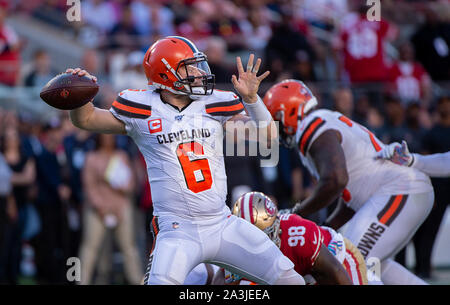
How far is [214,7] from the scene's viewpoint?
1161cm

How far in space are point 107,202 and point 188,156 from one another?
455 centimetres

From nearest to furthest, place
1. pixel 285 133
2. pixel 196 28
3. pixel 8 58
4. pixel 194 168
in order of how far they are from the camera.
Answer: pixel 194 168
pixel 285 133
pixel 8 58
pixel 196 28

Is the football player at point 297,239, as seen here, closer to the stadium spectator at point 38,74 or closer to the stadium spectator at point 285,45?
the stadium spectator at point 285,45

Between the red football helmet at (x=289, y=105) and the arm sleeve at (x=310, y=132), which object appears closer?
the arm sleeve at (x=310, y=132)

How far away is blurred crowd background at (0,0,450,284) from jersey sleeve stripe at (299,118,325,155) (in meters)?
2.61

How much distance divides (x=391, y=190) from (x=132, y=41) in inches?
221

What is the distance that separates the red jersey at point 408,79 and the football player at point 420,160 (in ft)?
14.1

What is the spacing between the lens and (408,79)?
407 inches

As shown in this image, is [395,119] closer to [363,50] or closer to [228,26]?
[363,50]

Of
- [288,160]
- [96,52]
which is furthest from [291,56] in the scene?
[96,52]

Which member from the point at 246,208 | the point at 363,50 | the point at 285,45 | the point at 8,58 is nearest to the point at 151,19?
the point at 285,45

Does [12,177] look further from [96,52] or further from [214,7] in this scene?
[214,7]

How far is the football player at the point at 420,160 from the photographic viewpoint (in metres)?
5.63

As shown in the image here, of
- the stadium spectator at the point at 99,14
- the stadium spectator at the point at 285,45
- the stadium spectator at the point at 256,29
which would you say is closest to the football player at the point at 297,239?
the stadium spectator at the point at 285,45
